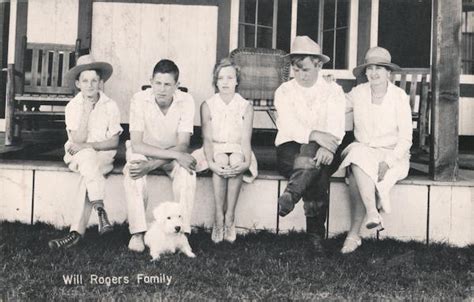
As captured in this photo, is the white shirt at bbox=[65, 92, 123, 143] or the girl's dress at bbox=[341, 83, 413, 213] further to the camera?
the white shirt at bbox=[65, 92, 123, 143]

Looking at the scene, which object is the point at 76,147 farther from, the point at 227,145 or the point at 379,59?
the point at 379,59

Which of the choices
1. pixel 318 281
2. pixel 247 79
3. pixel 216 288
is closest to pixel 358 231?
pixel 318 281

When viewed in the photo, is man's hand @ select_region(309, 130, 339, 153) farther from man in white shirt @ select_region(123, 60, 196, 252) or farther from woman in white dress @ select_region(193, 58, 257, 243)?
man in white shirt @ select_region(123, 60, 196, 252)

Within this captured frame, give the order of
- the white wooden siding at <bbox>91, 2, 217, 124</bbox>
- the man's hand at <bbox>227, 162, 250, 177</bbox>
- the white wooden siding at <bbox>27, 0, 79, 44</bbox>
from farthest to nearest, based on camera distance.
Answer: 1. the white wooden siding at <bbox>27, 0, 79, 44</bbox>
2. the white wooden siding at <bbox>91, 2, 217, 124</bbox>
3. the man's hand at <bbox>227, 162, 250, 177</bbox>

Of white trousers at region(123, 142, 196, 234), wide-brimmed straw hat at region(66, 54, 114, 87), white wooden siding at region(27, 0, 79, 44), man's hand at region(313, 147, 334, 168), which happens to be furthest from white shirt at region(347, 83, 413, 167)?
white wooden siding at region(27, 0, 79, 44)

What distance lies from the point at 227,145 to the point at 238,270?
96 centimetres

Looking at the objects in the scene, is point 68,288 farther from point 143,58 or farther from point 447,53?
point 143,58

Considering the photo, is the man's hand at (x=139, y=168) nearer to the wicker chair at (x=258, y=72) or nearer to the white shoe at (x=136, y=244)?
the white shoe at (x=136, y=244)

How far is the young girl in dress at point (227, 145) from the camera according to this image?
11.8 ft

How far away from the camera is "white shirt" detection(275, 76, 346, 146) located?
3.69 metres

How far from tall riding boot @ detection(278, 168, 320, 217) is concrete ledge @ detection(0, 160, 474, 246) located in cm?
44

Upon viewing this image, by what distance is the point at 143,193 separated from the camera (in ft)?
11.5

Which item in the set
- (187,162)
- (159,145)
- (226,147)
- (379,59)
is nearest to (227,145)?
(226,147)

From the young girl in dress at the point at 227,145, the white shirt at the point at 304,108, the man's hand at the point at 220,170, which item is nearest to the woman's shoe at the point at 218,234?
the young girl in dress at the point at 227,145
